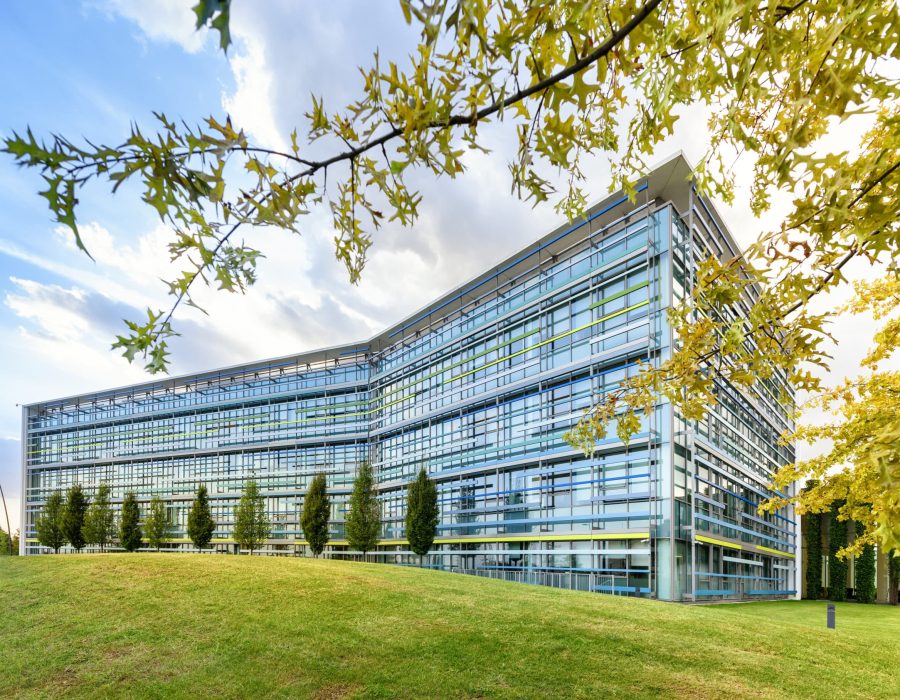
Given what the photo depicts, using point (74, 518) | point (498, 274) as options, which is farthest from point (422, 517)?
point (74, 518)

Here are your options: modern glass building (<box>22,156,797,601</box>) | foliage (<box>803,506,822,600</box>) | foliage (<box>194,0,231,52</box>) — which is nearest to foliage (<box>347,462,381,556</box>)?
modern glass building (<box>22,156,797,601</box>)

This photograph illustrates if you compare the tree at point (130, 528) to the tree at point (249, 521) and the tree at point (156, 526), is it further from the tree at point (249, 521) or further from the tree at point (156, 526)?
the tree at point (249, 521)

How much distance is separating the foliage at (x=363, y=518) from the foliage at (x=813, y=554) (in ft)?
101

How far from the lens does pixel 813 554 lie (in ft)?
138

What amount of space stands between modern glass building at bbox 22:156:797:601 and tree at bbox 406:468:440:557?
237 cm

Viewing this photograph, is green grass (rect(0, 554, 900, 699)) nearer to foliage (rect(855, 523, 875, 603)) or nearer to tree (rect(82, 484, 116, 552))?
foliage (rect(855, 523, 875, 603))

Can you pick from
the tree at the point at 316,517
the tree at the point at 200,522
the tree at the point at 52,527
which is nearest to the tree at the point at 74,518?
the tree at the point at 52,527

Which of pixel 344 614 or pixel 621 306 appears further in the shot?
pixel 621 306

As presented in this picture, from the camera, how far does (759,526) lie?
3247 cm

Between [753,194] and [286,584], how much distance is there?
12240mm

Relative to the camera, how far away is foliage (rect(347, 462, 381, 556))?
119ft

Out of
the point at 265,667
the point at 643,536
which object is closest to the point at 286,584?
the point at 265,667

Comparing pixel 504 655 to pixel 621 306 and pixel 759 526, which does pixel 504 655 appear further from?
pixel 759 526

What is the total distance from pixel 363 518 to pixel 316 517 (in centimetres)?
317
